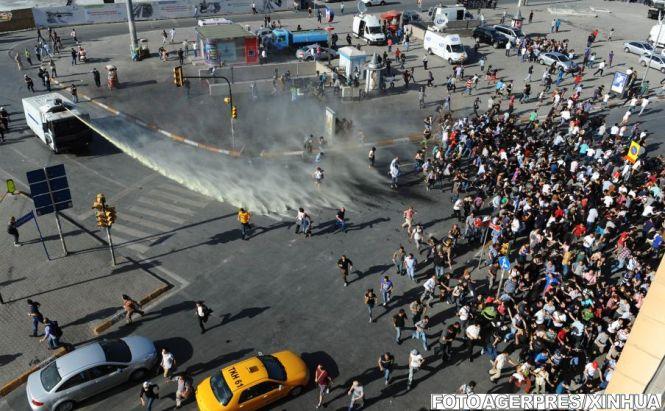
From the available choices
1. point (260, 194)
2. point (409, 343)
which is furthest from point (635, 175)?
point (260, 194)

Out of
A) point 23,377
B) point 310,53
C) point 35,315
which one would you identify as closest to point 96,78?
point 310,53

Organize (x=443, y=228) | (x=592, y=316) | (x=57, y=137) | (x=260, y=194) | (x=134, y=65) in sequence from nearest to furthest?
1. (x=592, y=316)
2. (x=443, y=228)
3. (x=260, y=194)
4. (x=57, y=137)
5. (x=134, y=65)

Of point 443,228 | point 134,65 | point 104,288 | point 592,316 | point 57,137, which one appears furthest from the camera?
point 134,65

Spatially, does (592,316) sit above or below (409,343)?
above

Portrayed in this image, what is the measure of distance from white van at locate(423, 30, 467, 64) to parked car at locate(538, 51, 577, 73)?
22.3ft

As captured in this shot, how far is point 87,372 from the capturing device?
54.3ft

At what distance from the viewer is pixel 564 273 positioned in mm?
22078

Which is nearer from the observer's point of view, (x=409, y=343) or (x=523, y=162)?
(x=409, y=343)

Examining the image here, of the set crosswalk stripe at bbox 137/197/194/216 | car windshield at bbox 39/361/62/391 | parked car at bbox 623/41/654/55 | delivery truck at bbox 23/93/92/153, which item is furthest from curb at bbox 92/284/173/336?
parked car at bbox 623/41/654/55

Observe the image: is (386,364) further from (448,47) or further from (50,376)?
(448,47)

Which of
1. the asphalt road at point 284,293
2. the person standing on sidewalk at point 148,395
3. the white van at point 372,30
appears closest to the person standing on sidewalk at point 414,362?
the asphalt road at point 284,293

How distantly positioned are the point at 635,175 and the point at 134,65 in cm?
3925

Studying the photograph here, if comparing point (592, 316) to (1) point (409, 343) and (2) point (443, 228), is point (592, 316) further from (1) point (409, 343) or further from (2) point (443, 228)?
(2) point (443, 228)

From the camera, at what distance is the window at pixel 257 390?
16016 millimetres
